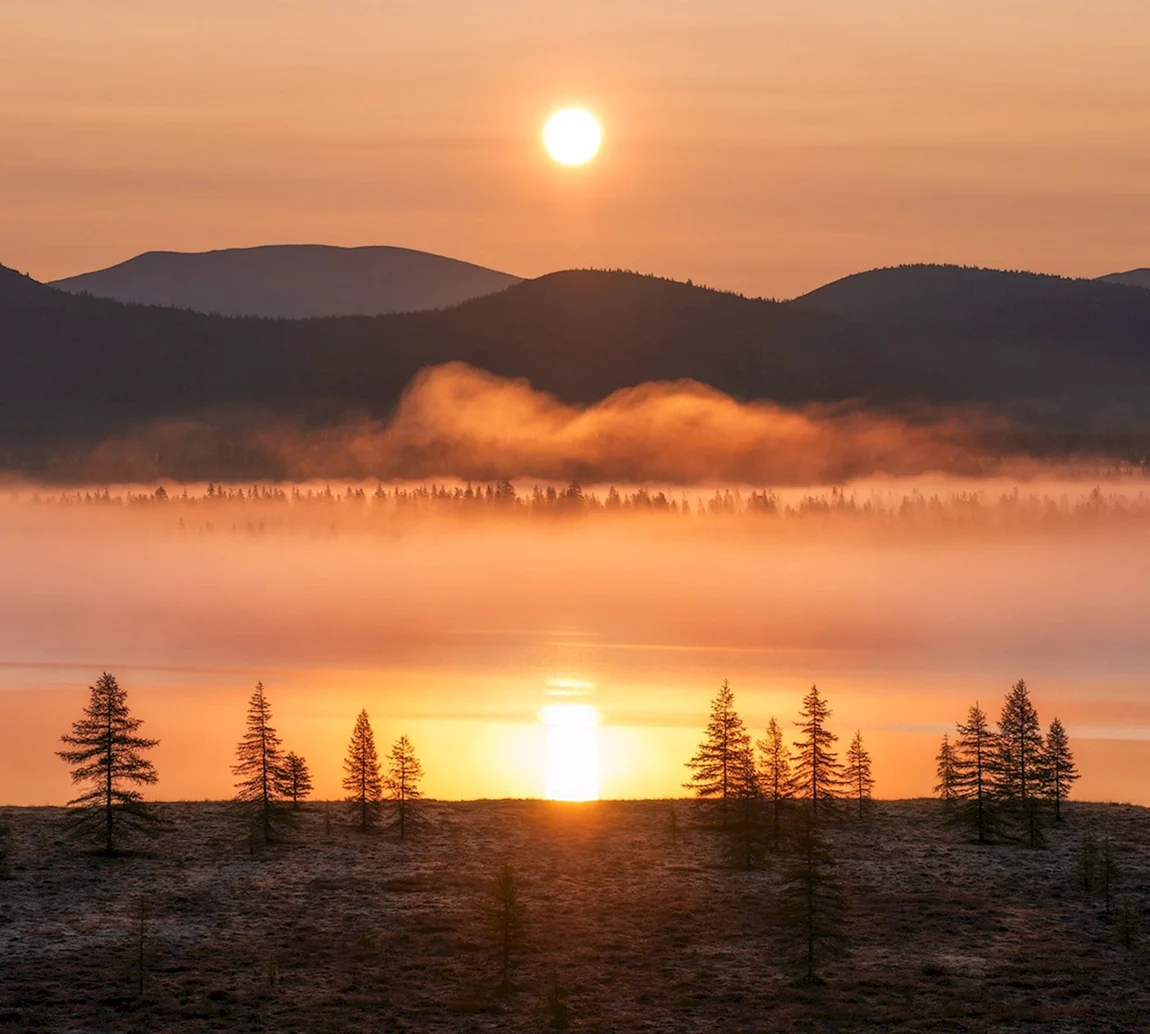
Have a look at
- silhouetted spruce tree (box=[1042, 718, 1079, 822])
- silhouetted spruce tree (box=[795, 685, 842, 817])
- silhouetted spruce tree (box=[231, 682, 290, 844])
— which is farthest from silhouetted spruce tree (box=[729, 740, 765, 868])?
silhouetted spruce tree (box=[231, 682, 290, 844])

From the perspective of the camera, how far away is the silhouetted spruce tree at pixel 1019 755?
389 ft

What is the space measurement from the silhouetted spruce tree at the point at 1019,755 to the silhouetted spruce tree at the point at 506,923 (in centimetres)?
4038

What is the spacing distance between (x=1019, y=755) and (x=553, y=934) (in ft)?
133

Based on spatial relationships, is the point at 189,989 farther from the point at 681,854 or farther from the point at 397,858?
the point at 681,854

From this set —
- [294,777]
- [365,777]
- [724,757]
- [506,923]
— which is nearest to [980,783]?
[724,757]

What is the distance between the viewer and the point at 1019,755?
120 m

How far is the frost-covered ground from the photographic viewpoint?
8381 cm

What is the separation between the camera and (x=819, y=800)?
119m

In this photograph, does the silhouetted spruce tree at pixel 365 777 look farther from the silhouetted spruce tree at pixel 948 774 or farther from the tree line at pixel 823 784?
the silhouetted spruce tree at pixel 948 774

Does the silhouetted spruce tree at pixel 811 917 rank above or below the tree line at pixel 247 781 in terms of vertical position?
below

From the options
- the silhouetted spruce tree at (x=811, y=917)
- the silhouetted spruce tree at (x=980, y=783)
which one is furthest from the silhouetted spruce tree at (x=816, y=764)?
the silhouetted spruce tree at (x=811, y=917)

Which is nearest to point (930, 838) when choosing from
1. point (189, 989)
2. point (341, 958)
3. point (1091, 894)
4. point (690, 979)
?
point (1091, 894)

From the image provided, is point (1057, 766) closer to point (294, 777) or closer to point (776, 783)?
point (776, 783)

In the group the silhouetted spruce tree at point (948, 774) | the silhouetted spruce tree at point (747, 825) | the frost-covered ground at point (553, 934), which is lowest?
the frost-covered ground at point (553, 934)
